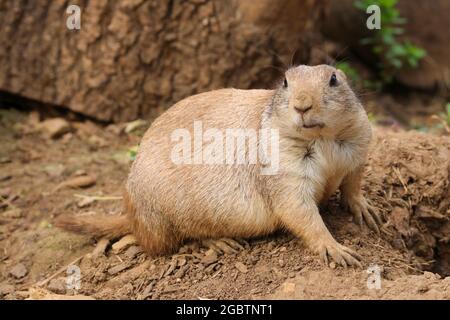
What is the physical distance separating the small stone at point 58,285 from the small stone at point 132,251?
0.53 m

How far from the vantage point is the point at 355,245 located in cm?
474

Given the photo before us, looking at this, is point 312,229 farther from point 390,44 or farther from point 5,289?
point 390,44

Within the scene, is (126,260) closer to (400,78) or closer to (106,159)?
(106,159)

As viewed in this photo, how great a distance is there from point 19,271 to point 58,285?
0.64 m

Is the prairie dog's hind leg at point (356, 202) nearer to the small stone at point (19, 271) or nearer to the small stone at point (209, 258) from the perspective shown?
the small stone at point (209, 258)

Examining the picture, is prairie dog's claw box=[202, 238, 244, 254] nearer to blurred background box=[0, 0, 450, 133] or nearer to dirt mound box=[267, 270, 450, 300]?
dirt mound box=[267, 270, 450, 300]

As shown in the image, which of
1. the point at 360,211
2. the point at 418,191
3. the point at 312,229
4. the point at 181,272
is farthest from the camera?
the point at 418,191

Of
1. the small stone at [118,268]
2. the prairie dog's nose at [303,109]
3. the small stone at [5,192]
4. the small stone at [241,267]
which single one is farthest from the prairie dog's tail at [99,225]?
the prairie dog's nose at [303,109]

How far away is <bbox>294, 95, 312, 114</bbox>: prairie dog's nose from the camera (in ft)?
13.5

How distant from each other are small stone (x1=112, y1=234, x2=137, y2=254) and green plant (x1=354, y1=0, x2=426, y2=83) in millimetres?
5554

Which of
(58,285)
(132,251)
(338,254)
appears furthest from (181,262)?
(338,254)

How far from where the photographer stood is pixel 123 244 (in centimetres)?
527

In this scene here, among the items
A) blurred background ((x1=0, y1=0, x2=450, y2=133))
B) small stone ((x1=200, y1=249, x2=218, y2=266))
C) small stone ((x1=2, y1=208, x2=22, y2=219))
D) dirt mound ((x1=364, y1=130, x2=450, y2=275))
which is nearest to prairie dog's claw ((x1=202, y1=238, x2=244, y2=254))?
small stone ((x1=200, y1=249, x2=218, y2=266))

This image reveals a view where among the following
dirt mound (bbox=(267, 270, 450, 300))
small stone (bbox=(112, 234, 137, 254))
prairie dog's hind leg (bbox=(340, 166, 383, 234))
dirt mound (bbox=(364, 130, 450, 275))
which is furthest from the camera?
dirt mound (bbox=(364, 130, 450, 275))
